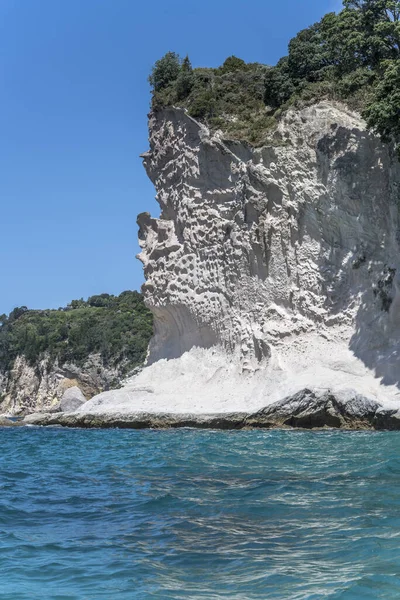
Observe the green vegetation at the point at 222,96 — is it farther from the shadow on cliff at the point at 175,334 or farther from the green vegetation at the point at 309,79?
the shadow on cliff at the point at 175,334

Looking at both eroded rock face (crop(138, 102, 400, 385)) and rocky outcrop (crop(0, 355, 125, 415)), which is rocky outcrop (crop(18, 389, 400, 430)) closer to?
eroded rock face (crop(138, 102, 400, 385))

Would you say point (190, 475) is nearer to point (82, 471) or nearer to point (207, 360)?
point (82, 471)

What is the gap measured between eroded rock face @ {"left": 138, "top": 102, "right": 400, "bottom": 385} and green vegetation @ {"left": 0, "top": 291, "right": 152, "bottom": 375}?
3482 cm

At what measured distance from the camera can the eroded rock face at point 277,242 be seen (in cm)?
2502

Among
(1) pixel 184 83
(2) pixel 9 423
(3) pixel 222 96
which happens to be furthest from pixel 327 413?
(2) pixel 9 423

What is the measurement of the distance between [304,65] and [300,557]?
28.5 metres

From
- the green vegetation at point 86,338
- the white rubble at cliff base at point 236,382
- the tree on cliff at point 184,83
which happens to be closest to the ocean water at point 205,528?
the white rubble at cliff base at point 236,382

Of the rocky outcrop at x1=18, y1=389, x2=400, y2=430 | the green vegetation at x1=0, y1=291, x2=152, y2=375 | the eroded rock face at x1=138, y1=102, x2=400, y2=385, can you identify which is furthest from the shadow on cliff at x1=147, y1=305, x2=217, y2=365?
the green vegetation at x1=0, y1=291, x2=152, y2=375

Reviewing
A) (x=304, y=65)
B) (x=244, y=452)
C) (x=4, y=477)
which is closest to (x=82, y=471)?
(x=4, y=477)

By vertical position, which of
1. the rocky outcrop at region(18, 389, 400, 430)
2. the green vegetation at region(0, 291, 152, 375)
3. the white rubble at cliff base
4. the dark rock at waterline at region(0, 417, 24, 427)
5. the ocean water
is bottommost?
the dark rock at waterline at region(0, 417, 24, 427)

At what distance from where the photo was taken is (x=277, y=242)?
28391 millimetres

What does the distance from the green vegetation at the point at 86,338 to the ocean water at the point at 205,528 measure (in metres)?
55.6

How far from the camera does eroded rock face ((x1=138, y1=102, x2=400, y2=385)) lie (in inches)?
985

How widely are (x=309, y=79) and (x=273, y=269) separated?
9109 millimetres
